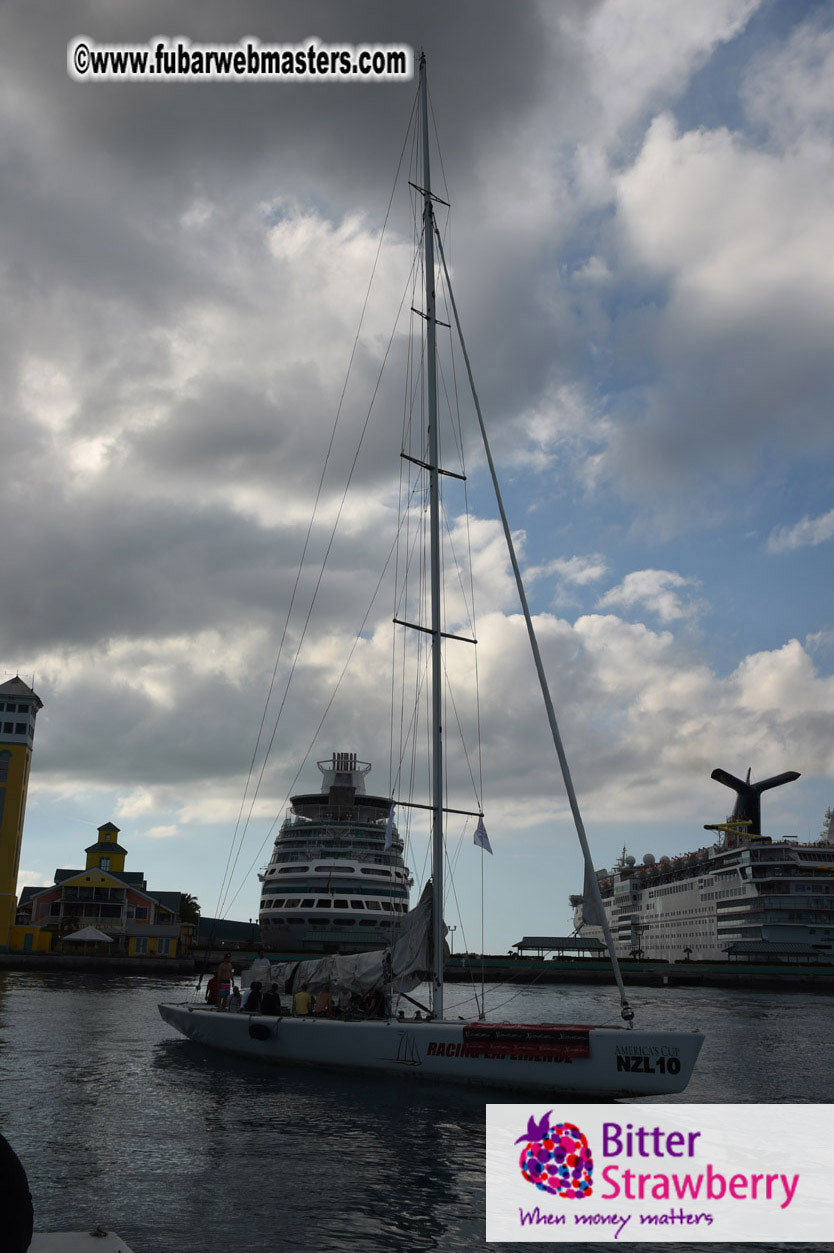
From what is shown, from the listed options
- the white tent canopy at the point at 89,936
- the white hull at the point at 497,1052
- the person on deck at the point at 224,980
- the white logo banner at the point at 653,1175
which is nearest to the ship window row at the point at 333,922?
the white tent canopy at the point at 89,936

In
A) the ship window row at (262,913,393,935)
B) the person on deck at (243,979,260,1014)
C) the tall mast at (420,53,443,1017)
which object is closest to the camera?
the tall mast at (420,53,443,1017)

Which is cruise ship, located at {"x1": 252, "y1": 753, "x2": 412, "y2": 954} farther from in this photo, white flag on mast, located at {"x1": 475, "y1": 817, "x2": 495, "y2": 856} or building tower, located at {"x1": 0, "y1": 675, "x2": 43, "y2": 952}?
white flag on mast, located at {"x1": 475, "y1": 817, "x2": 495, "y2": 856}

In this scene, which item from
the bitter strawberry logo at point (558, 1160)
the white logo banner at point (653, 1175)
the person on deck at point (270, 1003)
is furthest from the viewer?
the person on deck at point (270, 1003)

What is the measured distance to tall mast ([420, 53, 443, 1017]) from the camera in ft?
74.9

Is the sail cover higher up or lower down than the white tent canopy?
higher up

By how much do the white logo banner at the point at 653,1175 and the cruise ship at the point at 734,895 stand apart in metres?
67.5

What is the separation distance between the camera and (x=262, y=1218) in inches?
466

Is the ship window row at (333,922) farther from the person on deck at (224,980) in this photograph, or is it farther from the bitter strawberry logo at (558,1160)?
the bitter strawberry logo at (558,1160)

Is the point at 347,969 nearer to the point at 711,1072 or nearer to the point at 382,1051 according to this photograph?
the point at 382,1051

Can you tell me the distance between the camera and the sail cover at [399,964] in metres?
23.2

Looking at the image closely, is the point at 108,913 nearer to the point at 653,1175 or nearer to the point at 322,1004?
the point at 322,1004

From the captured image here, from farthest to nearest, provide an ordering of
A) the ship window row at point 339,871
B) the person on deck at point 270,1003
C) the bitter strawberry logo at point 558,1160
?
the ship window row at point 339,871 < the person on deck at point 270,1003 < the bitter strawberry logo at point 558,1160

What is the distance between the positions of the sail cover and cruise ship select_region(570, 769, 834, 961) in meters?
63.0

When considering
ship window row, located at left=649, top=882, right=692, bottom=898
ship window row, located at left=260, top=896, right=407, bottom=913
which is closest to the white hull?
ship window row, located at left=260, top=896, right=407, bottom=913
